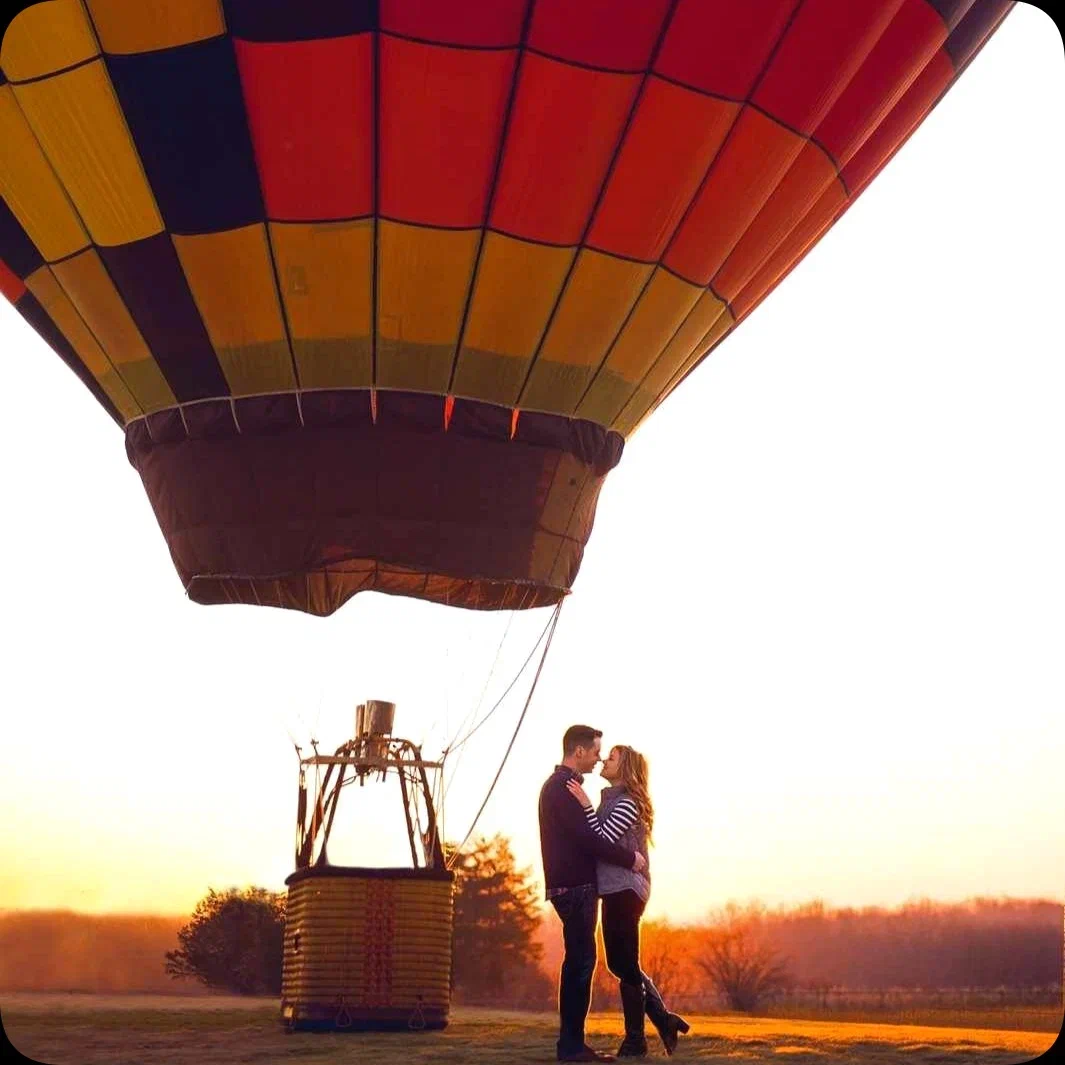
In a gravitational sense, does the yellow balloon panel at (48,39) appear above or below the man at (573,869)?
above

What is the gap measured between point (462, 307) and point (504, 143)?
2.72 feet

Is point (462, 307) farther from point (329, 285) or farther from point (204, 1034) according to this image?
point (204, 1034)

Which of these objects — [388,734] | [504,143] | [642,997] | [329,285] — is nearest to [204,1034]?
[388,734]

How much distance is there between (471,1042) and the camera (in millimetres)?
6977

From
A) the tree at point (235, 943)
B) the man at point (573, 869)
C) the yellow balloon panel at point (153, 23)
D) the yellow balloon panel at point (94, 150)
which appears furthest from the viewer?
the tree at point (235, 943)

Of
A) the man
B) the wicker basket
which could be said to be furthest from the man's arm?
the wicker basket

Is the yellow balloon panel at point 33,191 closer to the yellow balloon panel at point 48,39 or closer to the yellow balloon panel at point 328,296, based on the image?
the yellow balloon panel at point 48,39

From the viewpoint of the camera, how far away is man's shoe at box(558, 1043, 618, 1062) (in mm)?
5719

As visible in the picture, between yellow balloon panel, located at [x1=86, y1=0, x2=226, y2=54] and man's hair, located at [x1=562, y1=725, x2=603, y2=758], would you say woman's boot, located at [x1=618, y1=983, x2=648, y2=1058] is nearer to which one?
man's hair, located at [x1=562, y1=725, x2=603, y2=758]

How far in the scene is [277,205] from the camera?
7.86 metres

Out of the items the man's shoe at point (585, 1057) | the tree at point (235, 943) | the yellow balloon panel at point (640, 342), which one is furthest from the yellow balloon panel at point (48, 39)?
the tree at point (235, 943)

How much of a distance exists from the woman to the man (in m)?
0.04

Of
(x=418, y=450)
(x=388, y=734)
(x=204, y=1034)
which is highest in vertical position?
(x=418, y=450)

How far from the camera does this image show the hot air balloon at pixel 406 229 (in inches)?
296
